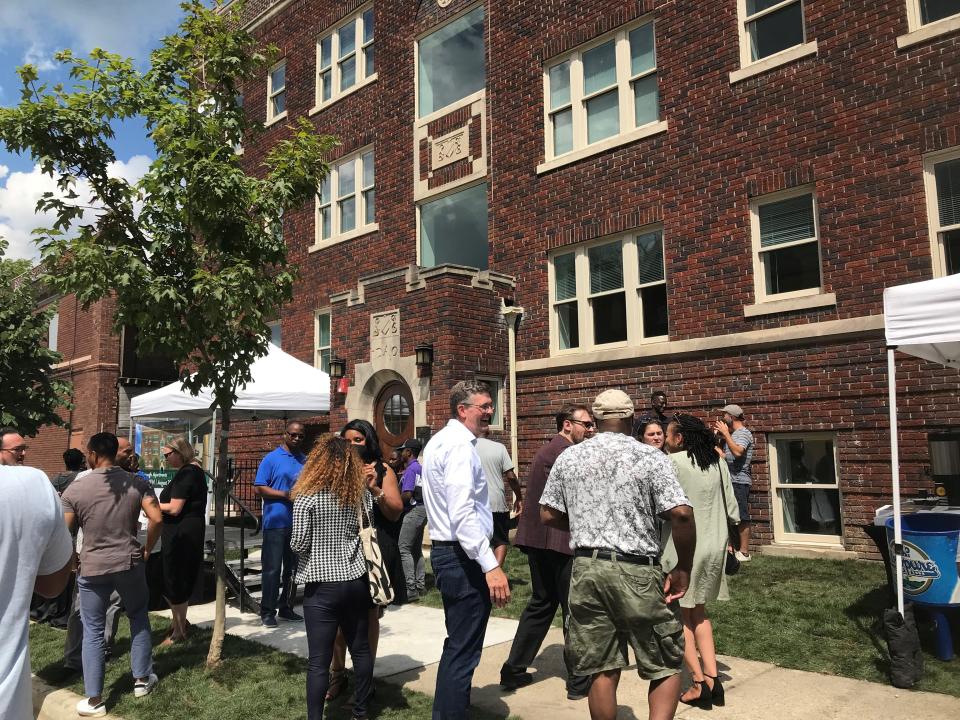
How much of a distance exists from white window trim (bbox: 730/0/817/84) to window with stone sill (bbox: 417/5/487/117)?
16.3 feet

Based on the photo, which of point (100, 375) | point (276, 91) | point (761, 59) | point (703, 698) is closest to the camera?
point (703, 698)

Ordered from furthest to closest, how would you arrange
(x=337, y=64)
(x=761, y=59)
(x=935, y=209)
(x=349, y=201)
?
(x=337, y=64) < (x=349, y=201) < (x=761, y=59) < (x=935, y=209)

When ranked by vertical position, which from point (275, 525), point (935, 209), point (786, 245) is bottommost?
point (275, 525)

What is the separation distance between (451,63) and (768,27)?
6507 mm

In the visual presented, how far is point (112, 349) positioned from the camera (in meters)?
26.1

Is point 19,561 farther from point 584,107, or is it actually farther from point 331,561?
point 584,107

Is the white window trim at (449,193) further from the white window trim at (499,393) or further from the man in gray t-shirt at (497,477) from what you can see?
the man in gray t-shirt at (497,477)

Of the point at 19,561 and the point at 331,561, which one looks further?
the point at 331,561

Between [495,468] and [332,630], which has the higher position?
[495,468]

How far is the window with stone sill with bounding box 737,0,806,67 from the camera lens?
10.5 metres

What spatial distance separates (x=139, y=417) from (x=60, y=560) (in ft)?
29.8

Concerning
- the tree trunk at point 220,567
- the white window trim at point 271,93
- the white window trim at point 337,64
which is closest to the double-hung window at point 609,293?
the tree trunk at point 220,567

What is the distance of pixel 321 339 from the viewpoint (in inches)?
682

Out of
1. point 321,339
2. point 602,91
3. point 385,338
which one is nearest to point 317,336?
point 321,339
